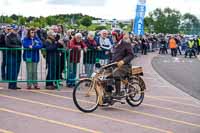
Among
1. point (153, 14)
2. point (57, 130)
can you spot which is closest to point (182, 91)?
point (57, 130)

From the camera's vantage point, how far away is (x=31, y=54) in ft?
42.3

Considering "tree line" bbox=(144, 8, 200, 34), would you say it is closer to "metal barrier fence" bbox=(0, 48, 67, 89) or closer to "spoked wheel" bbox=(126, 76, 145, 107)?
"metal barrier fence" bbox=(0, 48, 67, 89)

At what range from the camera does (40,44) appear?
42.6 feet

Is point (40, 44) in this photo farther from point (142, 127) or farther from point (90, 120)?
point (142, 127)

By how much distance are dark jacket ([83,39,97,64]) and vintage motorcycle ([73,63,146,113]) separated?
10.7 ft

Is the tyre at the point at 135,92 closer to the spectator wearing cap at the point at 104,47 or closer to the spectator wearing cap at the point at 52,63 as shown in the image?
the spectator wearing cap at the point at 52,63

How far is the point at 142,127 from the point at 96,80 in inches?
76.0

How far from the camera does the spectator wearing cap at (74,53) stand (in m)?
13.6

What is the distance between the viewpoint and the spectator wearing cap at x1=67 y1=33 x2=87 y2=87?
13.6 metres

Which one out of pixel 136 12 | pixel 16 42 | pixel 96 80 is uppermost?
pixel 136 12

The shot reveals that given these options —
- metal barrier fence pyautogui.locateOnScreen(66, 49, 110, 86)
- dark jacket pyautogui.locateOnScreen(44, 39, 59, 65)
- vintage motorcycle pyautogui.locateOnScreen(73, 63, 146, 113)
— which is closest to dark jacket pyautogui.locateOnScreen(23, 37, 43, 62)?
dark jacket pyautogui.locateOnScreen(44, 39, 59, 65)

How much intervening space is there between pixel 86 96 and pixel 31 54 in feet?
10.6

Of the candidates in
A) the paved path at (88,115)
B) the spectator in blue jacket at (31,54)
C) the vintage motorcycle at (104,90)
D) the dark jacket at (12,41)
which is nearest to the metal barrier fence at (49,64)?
the spectator in blue jacket at (31,54)

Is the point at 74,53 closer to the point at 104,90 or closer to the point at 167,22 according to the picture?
the point at 104,90
